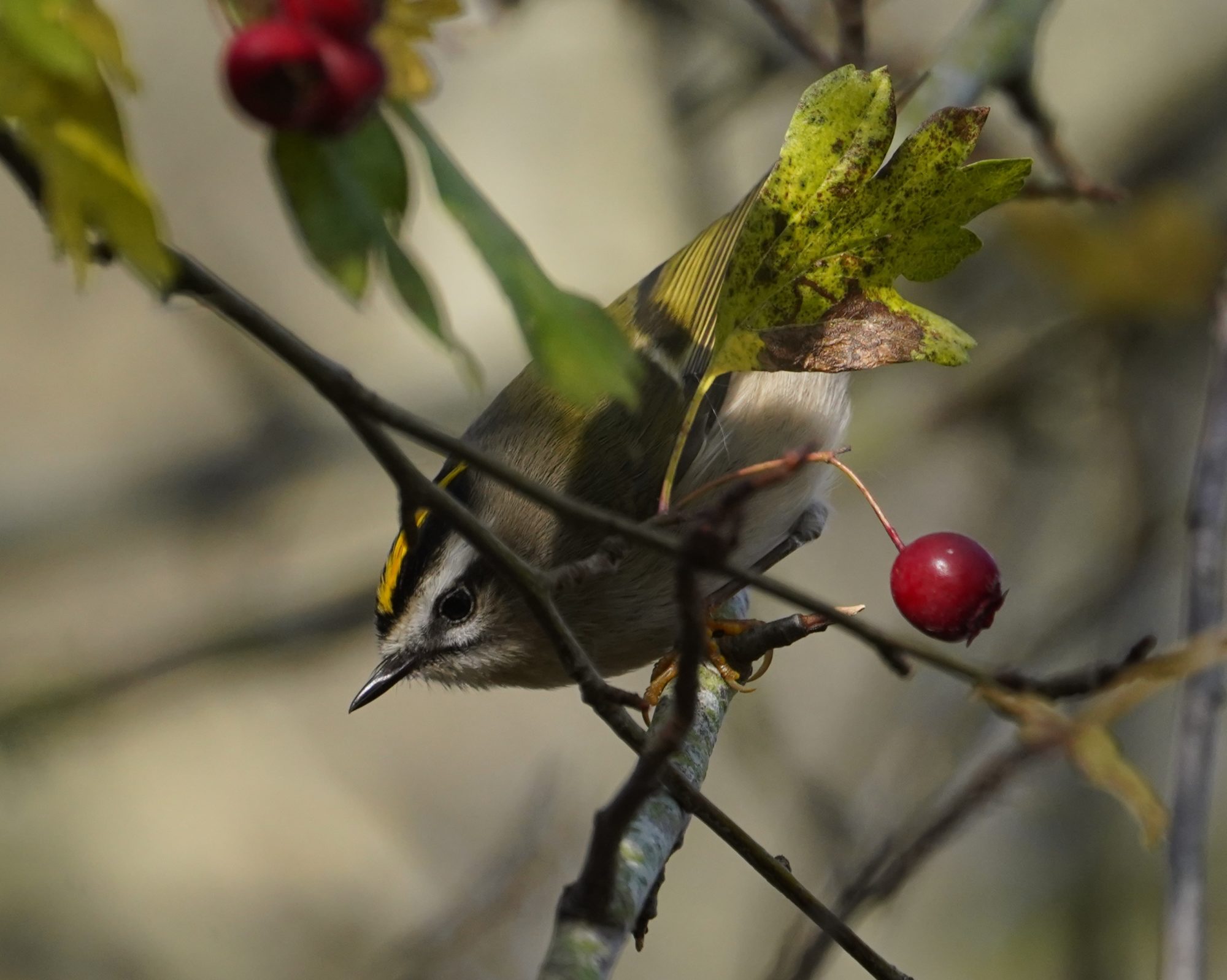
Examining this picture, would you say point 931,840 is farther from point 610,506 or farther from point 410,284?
point 610,506

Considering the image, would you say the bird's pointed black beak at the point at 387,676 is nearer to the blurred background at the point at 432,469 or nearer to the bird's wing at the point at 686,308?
the bird's wing at the point at 686,308

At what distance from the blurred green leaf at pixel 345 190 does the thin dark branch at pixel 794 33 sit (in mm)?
1672

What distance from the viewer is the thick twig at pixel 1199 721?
141 cm

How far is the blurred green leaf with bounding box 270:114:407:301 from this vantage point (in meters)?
0.62

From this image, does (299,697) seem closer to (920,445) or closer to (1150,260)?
(920,445)

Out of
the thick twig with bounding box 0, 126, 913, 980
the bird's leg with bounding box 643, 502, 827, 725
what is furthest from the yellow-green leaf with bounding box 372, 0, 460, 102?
the bird's leg with bounding box 643, 502, 827, 725

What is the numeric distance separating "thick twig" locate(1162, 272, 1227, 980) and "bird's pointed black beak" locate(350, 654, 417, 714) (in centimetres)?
107

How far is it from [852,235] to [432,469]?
2.10 metres

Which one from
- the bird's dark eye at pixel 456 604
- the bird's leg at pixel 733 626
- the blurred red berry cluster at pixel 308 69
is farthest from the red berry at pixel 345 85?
the bird's dark eye at pixel 456 604

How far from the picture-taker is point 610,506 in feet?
6.28

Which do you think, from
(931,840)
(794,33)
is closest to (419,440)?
(931,840)

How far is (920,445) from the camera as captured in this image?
10.8 ft

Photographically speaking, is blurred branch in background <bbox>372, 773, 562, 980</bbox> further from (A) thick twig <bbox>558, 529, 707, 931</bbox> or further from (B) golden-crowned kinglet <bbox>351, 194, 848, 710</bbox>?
(A) thick twig <bbox>558, 529, 707, 931</bbox>

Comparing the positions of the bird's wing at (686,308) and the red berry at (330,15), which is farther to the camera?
the bird's wing at (686,308)
